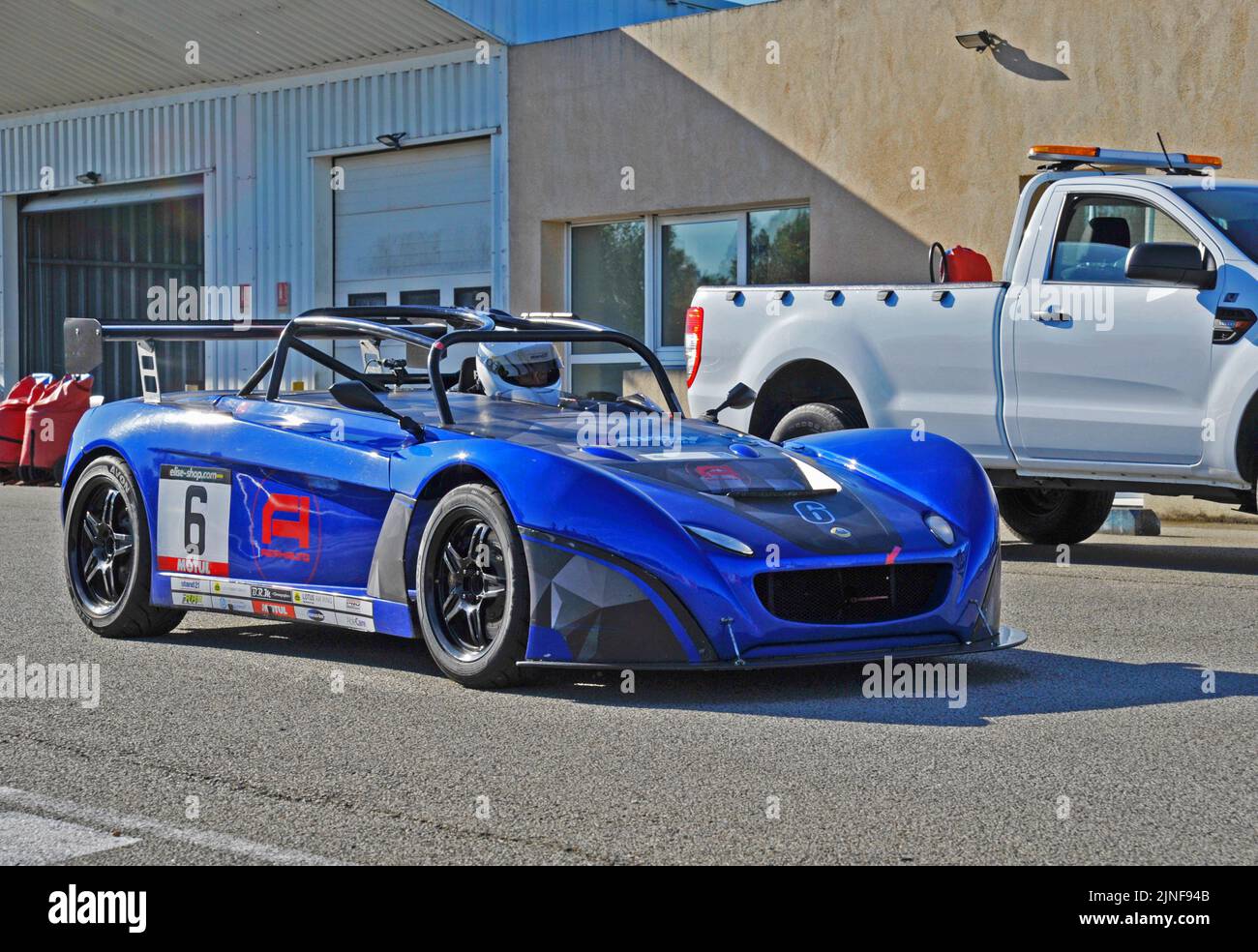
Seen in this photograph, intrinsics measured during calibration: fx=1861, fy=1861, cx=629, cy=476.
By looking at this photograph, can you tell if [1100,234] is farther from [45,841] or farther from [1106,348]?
[45,841]

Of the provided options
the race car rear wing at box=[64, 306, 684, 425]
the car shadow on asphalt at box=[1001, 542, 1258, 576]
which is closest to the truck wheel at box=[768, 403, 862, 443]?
the car shadow on asphalt at box=[1001, 542, 1258, 576]

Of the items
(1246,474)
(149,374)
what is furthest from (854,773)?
(1246,474)

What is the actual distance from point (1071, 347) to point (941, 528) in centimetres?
411

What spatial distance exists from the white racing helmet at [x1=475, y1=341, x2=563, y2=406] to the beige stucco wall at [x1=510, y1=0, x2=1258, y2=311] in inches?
372

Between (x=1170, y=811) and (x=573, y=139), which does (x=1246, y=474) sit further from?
(x=573, y=139)

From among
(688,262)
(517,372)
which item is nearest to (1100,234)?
(517,372)

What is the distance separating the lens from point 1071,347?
33.4 ft

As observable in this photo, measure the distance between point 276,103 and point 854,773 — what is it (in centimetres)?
2010

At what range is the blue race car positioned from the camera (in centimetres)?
587

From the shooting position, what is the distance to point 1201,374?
9.77m
